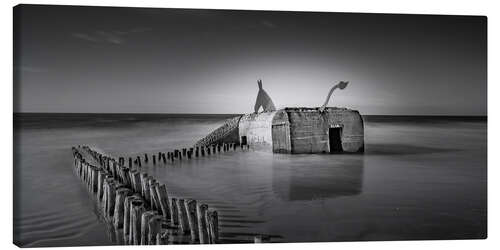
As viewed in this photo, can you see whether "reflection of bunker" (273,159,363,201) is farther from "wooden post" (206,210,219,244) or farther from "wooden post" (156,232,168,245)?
"wooden post" (156,232,168,245)

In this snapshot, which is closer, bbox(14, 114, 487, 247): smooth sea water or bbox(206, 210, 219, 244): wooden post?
bbox(206, 210, 219, 244): wooden post

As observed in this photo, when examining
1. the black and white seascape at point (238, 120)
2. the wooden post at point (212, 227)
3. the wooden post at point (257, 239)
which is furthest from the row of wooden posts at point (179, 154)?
the wooden post at point (257, 239)

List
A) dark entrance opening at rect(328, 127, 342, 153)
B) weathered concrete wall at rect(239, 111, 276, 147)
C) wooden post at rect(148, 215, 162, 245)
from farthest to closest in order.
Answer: dark entrance opening at rect(328, 127, 342, 153) < weathered concrete wall at rect(239, 111, 276, 147) < wooden post at rect(148, 215, 162, 245)

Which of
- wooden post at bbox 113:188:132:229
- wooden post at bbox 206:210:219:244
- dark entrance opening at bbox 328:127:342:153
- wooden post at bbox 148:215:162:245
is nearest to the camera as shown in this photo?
wooden post at bbox 148:215:162:245

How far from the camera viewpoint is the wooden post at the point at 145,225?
465 cm

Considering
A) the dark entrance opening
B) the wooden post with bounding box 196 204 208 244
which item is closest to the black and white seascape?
the wooden post with bounding box 196 204 208 244

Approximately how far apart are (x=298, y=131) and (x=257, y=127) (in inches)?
41.3

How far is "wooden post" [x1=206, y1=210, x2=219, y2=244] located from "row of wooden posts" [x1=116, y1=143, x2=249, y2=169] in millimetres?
2159

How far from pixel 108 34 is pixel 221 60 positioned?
1513 mm

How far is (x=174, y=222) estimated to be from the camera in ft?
17.7

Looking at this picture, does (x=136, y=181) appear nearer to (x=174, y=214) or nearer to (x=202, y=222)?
(x=174, y=214)

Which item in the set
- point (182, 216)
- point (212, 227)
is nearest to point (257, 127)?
point (182, 216)

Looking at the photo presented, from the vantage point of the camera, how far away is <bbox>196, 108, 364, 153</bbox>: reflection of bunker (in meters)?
7.20

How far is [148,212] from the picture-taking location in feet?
15.4
